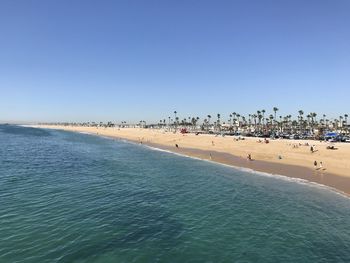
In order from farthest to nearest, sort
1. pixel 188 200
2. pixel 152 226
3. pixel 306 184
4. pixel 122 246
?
pixel 306 184 → pixel 188 200 → pixel 152 226 → pixel 122 246

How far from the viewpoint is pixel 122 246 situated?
20.4m

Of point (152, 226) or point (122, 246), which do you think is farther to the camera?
point (152, 226)

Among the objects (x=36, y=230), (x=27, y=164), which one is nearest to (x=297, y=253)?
(x=36, y=230)

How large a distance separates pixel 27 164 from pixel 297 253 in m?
47.5

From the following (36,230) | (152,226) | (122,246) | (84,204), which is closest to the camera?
(122,246)

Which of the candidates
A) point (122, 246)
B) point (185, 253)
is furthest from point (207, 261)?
Result: point (122, 246)

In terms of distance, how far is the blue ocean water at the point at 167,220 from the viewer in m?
19.8

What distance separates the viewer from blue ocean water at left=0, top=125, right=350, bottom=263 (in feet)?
64.8

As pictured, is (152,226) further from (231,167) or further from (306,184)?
(231,167)


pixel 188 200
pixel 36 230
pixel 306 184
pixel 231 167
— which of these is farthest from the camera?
pixel 231 167

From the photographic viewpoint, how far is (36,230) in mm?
22219

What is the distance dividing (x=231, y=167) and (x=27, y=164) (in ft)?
116

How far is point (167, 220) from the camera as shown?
26.1 metres

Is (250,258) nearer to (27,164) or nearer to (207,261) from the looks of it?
(207,261)
